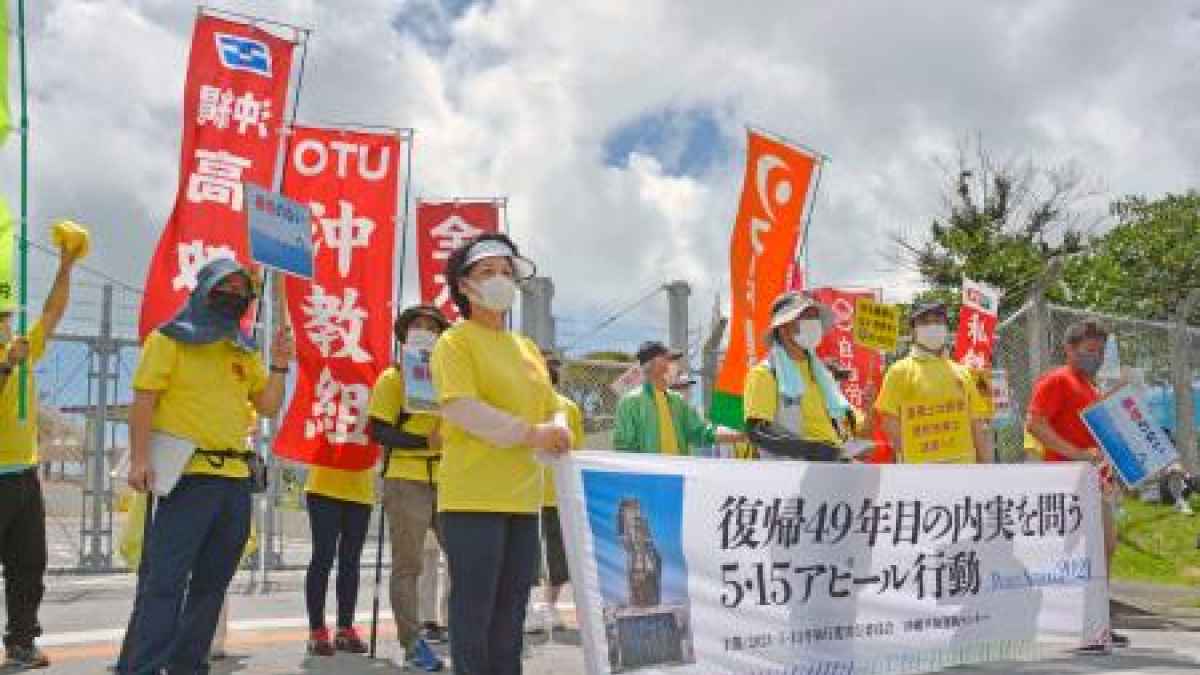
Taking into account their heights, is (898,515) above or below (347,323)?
below

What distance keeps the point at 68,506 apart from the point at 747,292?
17.1 metres

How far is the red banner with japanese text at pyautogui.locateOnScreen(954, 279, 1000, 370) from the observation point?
1149 centimetres

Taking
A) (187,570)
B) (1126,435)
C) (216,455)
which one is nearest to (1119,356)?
(1126,435)

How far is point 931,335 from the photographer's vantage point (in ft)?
22.3

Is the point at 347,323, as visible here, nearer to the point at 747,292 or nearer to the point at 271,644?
the point at 271,644

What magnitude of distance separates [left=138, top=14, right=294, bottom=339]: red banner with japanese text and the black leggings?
1330 mm

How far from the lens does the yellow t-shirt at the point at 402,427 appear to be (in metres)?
6.04

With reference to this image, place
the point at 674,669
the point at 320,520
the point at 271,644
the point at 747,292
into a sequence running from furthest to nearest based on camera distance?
the point at 747,292 → the point at 271,644 → the point at 320,520 → the point at 674,669

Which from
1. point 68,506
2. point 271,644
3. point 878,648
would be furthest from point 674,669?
point 68,506

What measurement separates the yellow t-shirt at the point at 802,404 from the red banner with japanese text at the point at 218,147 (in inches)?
114

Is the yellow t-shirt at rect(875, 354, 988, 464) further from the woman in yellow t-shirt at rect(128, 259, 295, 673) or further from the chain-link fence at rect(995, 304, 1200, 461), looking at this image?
the chain-link fence at rect(995, 304, 1200, 461)

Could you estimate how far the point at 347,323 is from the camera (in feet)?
24.1

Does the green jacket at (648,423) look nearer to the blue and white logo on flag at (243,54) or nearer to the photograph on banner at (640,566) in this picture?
the photograph on banner at (640,566)

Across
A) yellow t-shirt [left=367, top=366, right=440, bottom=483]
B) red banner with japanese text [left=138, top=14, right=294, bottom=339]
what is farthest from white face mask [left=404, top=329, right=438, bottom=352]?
red banner with japanese text [left=138, top=14, right=294, bottom=339]
